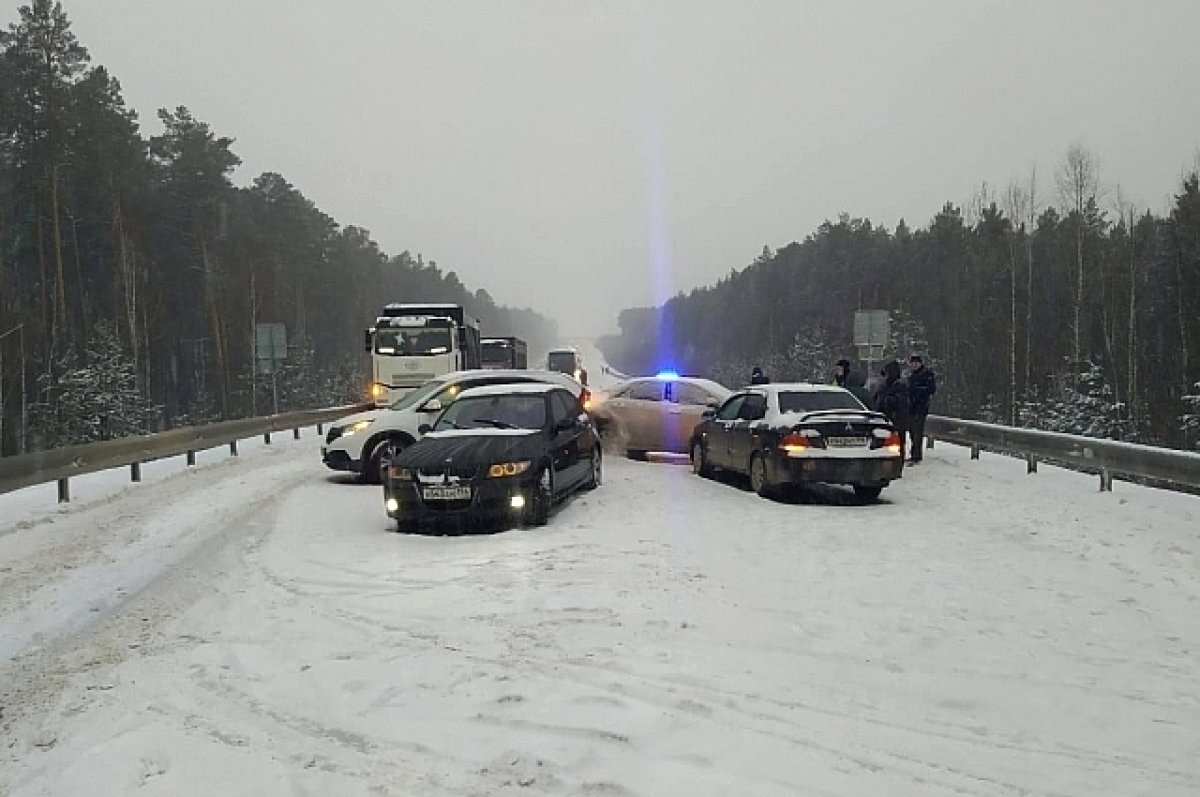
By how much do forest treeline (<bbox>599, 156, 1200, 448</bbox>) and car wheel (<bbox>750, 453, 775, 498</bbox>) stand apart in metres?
29.1

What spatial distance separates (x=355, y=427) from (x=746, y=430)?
5.90 metres

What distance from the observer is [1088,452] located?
12578 millimetres

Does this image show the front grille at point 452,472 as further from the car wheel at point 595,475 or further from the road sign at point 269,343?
the road sign at point 269,343

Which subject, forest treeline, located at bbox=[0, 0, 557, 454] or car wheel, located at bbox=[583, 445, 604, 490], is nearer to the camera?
car wheel, located at bbox=[583, 445, 604, 490]

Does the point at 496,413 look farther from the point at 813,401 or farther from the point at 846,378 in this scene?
the point at 846,378

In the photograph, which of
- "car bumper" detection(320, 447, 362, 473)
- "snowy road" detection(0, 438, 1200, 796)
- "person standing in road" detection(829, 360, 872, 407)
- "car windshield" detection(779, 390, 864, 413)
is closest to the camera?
"snowy road" detection(0, 438, 1200, 796)

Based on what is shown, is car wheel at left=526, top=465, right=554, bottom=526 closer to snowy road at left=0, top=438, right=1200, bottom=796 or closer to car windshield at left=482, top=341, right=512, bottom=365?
snowy road at left=0, top=438, right=1200, bottom=796

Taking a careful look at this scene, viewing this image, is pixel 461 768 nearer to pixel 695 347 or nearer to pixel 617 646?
pixel 617 646

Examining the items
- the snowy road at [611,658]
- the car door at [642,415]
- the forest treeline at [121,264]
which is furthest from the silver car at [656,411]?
the forest treeline at [121,264]

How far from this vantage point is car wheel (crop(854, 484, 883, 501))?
1222 centimetres

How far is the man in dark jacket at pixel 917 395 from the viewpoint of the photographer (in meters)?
15.7

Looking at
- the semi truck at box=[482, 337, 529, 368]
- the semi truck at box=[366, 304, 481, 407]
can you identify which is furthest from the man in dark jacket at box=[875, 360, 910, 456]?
the semi truck at box=[482, 337, 529, 368]

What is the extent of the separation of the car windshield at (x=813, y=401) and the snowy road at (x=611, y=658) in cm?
241

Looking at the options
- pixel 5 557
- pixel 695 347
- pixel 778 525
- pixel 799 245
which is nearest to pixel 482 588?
pixel 778 525
